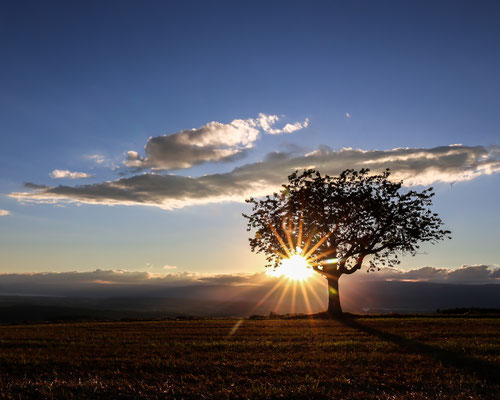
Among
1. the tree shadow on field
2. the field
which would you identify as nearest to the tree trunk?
the field

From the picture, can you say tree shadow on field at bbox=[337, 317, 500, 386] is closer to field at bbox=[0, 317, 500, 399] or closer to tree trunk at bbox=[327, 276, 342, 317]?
field at bbox=[0, 317, 500, 399]

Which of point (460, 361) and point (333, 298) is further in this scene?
point (333, 298)

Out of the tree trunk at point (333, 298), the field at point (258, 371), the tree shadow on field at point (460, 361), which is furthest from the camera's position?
the tree trunk at point (333, 298)

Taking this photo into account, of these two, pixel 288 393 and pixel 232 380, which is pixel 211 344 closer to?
pixel 232 380

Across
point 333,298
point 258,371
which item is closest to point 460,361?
point 258,371

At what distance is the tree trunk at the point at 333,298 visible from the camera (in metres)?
46.4

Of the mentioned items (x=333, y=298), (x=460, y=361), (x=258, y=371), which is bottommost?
(x=333, y=298)

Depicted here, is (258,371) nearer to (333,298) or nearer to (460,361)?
(460,361)

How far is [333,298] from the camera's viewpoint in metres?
47.4

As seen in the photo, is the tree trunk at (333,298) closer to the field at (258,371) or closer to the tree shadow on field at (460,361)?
the field at (258,371)

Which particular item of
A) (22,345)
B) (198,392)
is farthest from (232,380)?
(22,345)

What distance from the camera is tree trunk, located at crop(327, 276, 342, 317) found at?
46.4 m

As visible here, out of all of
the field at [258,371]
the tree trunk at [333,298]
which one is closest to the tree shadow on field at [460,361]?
the field at [258,371]

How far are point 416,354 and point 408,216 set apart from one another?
113 feet
